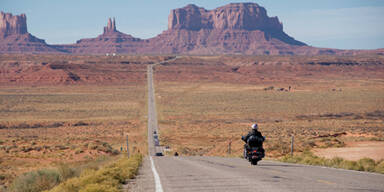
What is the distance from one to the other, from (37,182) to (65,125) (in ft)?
142

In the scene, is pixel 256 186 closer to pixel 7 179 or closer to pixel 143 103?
pixel 7 179

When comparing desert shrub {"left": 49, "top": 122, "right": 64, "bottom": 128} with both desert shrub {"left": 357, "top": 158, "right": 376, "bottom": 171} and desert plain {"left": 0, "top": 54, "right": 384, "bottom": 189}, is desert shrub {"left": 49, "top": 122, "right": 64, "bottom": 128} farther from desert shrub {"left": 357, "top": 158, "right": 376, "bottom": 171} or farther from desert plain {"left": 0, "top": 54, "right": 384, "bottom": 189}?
desert shrub {"left": 357, "top": 158, "right": 376, "bottom": 171}

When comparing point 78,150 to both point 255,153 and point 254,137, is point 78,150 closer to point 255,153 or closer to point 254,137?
point 255,153

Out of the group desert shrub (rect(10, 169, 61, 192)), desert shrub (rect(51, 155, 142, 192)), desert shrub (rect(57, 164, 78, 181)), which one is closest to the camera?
desert shrub (rect(51, 155, 142, 192))

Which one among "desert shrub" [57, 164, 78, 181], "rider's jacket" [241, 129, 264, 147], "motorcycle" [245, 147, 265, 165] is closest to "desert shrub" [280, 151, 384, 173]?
"motorcycle" [245, 147, 265, 165]

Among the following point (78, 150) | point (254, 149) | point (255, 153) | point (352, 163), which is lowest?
point (78, 150)

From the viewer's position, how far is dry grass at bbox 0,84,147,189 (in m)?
27.6

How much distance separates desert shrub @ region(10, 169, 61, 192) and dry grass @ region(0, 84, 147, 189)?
121cm

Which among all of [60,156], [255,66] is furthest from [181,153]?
[255,66]

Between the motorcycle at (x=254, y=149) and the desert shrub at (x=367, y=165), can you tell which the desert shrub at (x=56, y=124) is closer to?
the motorcycle at (x=254, y=149)

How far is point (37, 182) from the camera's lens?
1247cm

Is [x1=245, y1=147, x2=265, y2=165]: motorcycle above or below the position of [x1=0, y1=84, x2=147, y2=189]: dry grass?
above

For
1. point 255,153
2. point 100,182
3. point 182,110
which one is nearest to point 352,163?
point 255,153

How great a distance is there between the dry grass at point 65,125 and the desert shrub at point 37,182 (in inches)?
47.6
